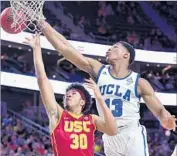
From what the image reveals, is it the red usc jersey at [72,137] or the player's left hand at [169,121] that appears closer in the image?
the red usc jersey at [72,137]

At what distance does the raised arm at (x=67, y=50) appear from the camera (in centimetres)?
464

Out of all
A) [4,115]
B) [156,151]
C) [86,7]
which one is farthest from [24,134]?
[86,7]

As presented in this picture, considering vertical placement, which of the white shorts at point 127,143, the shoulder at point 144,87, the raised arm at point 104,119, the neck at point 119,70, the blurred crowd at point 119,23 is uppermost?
the blurred crowd at point 119,23

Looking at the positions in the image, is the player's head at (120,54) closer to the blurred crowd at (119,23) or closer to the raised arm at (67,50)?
the raised arm at (67,50)

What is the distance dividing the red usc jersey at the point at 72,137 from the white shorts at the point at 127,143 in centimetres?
74

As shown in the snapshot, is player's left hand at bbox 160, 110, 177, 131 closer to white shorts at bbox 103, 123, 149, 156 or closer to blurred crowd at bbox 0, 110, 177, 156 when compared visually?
white shorts at bbox 103, 123, 149, 156

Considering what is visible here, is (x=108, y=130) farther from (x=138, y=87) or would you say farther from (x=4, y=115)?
(x=4, y=115)

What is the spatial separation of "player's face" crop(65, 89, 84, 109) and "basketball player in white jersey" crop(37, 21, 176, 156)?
0.69 meters

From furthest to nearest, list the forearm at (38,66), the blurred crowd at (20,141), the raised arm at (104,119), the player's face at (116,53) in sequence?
the blurred crowd at (20,141)
the player's face at (116,53)
the forearm at (38,66)
the raised arm at (104,119)

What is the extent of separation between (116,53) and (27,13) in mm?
850

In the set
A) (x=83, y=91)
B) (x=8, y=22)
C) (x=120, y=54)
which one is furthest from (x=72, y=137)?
(x=8, y=22)

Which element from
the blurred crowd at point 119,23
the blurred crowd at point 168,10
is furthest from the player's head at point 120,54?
the blurred crowd at point 168,10

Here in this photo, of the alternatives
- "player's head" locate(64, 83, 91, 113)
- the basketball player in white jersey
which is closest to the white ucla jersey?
the basketball player in white jersey

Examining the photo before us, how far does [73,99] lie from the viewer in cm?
404
